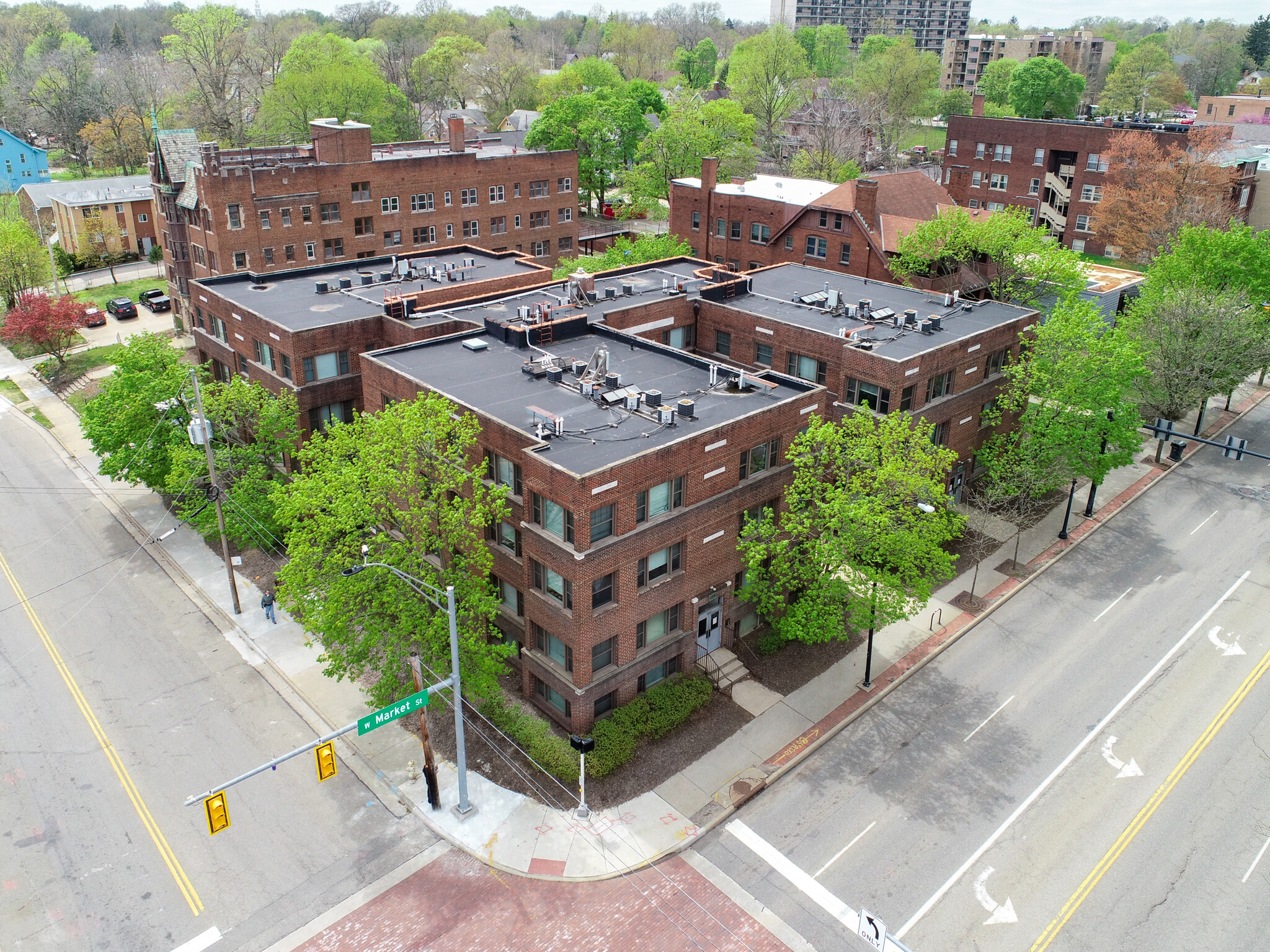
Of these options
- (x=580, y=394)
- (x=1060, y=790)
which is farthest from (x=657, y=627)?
(x=1060, y=790)

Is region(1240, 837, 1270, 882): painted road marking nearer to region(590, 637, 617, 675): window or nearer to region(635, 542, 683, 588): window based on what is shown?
region(635, 542, 683, 588): window

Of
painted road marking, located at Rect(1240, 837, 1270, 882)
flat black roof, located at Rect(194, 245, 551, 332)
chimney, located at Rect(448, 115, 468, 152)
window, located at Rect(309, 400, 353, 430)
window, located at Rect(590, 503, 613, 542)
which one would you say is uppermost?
chimney, located at Rect(448, 115, 468, 152)

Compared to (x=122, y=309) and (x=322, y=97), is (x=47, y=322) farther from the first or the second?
(x=322, y=97)

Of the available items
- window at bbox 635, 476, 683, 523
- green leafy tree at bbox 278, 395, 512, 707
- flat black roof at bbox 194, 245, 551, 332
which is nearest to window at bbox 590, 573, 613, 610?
window at bbox 635, 476, 683, 523

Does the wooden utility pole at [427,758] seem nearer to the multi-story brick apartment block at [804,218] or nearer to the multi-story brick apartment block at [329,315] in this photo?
the multi-story brick apartment block at [329,315]

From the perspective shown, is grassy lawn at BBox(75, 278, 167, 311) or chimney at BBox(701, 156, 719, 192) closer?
chimney at BBox(701, 156, 719, 192)
